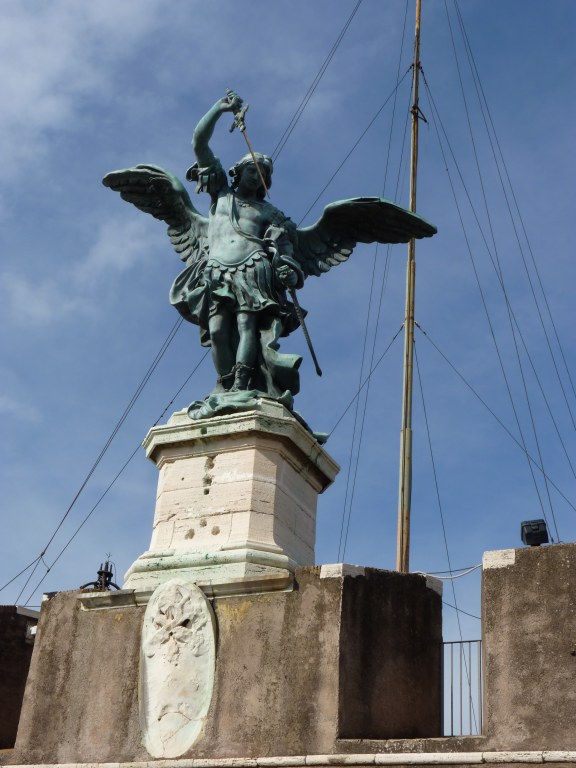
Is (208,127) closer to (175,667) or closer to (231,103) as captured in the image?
(231,103)

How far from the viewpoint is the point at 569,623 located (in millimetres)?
8852

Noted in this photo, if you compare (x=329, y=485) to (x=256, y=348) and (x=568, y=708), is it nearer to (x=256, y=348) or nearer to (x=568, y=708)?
(x=256, y=348)

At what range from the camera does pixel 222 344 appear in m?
11.8

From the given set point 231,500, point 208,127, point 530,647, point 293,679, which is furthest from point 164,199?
point 530,647

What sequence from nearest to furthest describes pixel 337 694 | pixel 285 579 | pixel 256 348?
pixel 337 694 → pixel 285 579 → pixel 256 348

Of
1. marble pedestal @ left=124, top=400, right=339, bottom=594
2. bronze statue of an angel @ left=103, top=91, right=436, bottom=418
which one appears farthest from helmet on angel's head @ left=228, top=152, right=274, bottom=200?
marble pedestal @ left=124, top=400, right=339, bottom=594

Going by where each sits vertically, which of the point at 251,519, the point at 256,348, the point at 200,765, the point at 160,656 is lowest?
the point at 200,765

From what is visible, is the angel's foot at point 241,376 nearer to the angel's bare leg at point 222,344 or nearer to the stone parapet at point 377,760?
the angel's bare leg at point 222,344

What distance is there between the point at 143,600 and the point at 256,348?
2531 millimetres

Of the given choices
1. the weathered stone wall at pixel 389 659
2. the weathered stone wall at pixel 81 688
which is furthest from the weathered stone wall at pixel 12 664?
the weathered stone wall at pixel 389 659

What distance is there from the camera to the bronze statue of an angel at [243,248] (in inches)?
460

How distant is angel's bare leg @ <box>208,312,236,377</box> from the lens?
464 inches

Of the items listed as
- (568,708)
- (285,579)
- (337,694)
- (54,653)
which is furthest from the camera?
(54,653)

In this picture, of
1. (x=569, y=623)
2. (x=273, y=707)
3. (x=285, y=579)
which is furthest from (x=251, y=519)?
(x=569, y=623)
